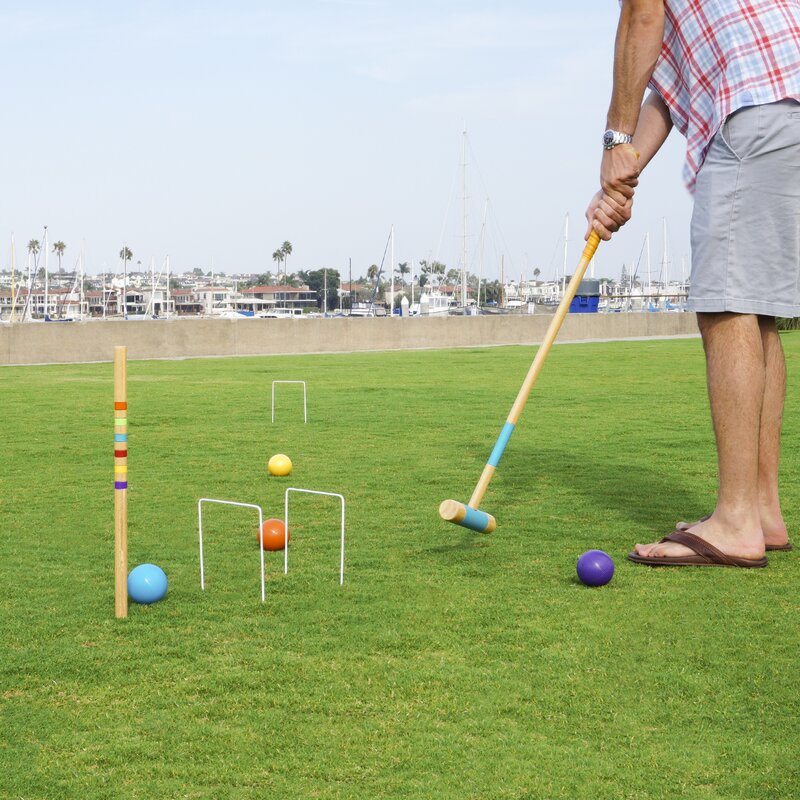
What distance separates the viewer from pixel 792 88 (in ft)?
14.8

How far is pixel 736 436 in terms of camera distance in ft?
15.0

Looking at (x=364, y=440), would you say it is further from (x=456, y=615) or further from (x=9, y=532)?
(x=456, y=615)

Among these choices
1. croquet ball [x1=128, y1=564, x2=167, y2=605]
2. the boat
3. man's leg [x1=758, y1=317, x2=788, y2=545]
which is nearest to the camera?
croquet ball [x1=128, y1=564, x2=167, y2=605]

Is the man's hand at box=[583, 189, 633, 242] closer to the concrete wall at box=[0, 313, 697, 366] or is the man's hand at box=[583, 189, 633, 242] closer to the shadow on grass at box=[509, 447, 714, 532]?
the shadow on grass at box=[509, 447, 714, 532]

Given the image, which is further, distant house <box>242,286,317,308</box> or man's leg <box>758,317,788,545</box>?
distant house <box>242,286,317,308</box>

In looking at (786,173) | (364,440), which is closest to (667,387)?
(364,440)

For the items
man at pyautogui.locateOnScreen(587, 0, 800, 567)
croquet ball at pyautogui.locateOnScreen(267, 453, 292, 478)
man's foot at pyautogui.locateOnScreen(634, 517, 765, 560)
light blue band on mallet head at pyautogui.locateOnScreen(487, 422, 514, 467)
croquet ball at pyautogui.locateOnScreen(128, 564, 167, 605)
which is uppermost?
man at pyautogui.locateOnScreen(587, 0, 800, 567)

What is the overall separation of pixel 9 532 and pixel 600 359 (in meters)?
16.6

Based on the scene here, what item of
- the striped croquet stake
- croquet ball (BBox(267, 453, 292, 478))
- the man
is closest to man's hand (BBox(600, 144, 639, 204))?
the man

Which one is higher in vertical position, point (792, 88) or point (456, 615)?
point (792, 88)

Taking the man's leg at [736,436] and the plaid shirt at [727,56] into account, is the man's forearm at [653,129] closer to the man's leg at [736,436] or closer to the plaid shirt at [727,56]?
the plaid shirt at [727,56]

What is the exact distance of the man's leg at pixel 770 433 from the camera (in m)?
4.75

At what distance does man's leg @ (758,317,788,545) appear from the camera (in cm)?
475

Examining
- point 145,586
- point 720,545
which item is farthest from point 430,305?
point 145,586
